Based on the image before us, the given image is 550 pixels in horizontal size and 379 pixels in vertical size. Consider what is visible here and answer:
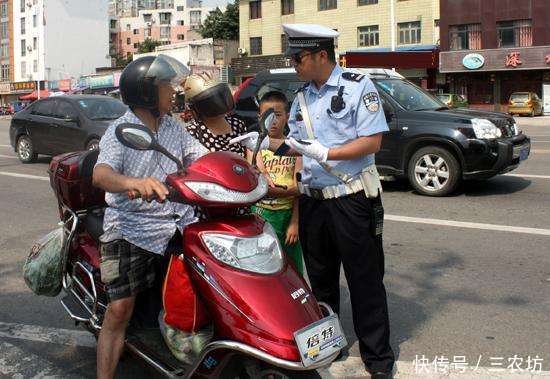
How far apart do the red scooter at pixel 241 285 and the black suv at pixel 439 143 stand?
6.36 metres

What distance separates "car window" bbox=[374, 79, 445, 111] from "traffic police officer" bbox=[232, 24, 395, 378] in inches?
242

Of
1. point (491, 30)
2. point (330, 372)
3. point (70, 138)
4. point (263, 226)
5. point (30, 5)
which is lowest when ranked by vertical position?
point (330, 372)

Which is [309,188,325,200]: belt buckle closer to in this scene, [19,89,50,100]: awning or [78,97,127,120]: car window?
[78,97,127,120]: car window

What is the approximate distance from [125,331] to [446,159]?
662 cm

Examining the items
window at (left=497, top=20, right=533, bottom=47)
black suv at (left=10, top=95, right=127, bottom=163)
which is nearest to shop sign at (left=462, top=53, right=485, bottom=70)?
window at (left=497, top=20, right=533, bottom=47)

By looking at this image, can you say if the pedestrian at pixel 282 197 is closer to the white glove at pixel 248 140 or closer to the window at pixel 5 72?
the white glove at pixel 248 140

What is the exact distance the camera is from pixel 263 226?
2859 mm


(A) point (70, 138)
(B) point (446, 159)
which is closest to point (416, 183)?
(B) point (446, 159)

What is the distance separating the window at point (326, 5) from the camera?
45.7 metres

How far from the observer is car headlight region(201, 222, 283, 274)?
8.75 ft

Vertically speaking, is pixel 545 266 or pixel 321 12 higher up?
pixel 321 12

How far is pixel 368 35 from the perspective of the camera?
44.5 m

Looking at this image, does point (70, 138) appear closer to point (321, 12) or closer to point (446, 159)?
point (446, 159)

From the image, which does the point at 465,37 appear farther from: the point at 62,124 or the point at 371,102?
the point at 371,102
